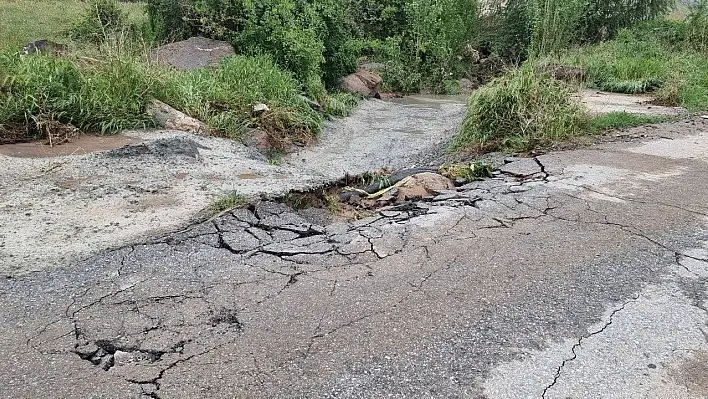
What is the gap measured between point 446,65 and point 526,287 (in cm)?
1179

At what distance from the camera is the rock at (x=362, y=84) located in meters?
11.9

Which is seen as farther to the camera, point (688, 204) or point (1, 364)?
point (688, 204)

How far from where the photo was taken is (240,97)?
788 cm

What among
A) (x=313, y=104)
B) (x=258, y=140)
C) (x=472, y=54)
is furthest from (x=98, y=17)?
(x=472, y=54)

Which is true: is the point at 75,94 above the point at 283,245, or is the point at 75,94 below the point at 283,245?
above

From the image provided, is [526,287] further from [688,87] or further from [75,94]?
[688,87]

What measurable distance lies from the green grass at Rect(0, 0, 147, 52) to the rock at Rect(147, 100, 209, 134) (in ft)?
14.3

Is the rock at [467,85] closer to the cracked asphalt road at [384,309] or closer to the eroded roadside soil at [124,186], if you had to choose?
the eroded roadside soil at [124,186]

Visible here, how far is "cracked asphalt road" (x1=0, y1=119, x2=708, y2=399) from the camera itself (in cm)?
244

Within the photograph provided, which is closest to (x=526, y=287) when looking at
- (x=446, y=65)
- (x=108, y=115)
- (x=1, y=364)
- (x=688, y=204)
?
(x=688, y=204)

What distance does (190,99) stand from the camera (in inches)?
287

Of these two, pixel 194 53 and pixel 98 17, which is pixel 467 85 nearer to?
pixel 194 53

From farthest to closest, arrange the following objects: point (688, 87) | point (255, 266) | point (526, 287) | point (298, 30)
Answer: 1. point (298, 30)
2. point (688, 87)
3. point (255, 266)
4. point (526, 287)

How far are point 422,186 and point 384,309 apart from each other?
2262 millimetres
